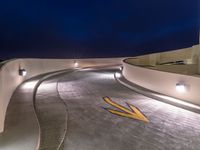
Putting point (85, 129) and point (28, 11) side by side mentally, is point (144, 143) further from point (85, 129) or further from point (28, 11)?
point (28, 11)

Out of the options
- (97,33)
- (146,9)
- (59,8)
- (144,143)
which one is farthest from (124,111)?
(59,8)

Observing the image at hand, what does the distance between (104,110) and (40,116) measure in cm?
195

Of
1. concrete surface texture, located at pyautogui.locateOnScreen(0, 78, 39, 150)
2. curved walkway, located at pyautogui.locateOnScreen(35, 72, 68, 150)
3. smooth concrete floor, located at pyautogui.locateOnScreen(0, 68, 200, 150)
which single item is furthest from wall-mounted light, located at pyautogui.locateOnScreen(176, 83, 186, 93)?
concrete surface texture, located at pyautogui.locateOnScreen(0, 78, 39, 150)

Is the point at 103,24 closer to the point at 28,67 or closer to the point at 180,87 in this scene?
the point at 28,67

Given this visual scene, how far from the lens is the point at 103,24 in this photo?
162ft

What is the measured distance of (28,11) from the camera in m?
61.8

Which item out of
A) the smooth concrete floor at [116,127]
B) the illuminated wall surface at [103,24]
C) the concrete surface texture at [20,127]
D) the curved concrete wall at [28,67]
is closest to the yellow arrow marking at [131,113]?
the smooth concrete floor at [116,127]

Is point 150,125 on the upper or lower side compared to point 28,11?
lower

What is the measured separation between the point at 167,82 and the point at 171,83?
0.28 m

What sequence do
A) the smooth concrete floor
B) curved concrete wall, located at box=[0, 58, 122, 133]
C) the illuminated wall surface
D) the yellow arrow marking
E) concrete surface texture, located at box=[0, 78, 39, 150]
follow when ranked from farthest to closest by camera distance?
the illuminated wall surface → curved concrete wall, located at box=[0, 58, 122, 133] → the yellow arrow marking → the smooth concrete floor → concrete surface texture, located at box=[0, 78, 39, 150]

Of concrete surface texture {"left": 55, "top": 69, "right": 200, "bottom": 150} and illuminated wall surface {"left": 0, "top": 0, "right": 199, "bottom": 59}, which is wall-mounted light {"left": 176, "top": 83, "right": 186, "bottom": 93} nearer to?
concrete surface texture {"left": 55, "top": 69, "right": 200, "bottom": 150}

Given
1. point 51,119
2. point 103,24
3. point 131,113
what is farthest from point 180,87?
point 103,24

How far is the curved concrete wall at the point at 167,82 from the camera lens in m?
7.54

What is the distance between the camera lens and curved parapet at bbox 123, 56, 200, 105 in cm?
755
